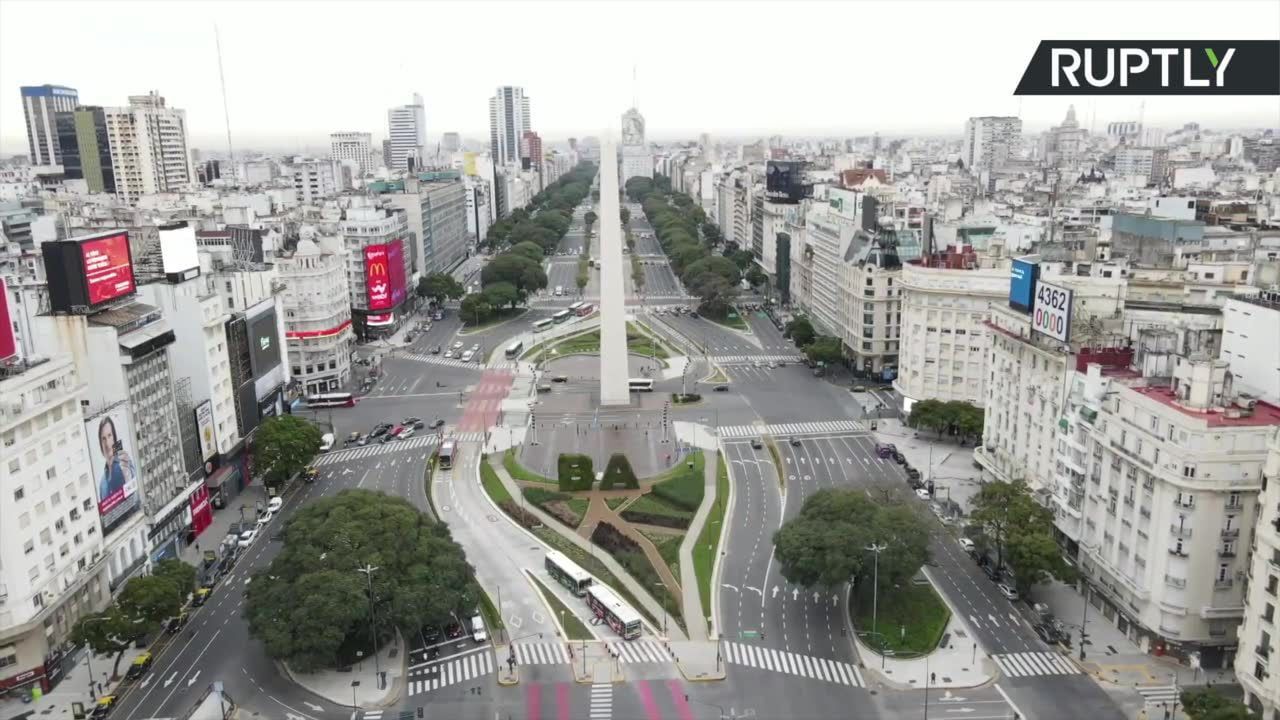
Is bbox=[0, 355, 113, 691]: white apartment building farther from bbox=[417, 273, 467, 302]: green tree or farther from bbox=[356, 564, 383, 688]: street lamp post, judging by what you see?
bbox=[417, 273, 467, 302]: green tree

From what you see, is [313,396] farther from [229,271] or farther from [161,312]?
[161,312]

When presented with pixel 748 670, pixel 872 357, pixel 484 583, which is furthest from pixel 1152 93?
pixel 872 357

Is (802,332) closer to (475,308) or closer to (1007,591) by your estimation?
(475,308)

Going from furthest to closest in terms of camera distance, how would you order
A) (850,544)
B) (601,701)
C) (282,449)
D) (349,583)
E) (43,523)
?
(282,449) < (850,544) < (43,523) < (349,583) < (601,701)

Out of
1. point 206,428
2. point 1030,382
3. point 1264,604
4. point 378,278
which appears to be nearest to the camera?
point 1264,604

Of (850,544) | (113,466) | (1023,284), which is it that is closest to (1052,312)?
(1023,284)

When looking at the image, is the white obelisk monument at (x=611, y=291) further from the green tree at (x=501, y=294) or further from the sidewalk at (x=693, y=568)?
the green tree at (x=501, y=294)

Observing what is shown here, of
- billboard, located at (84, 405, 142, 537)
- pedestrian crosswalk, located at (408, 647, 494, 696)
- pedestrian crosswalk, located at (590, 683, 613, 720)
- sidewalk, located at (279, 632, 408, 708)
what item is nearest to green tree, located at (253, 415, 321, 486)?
billboard, located at (84, 405, 142, 537)
